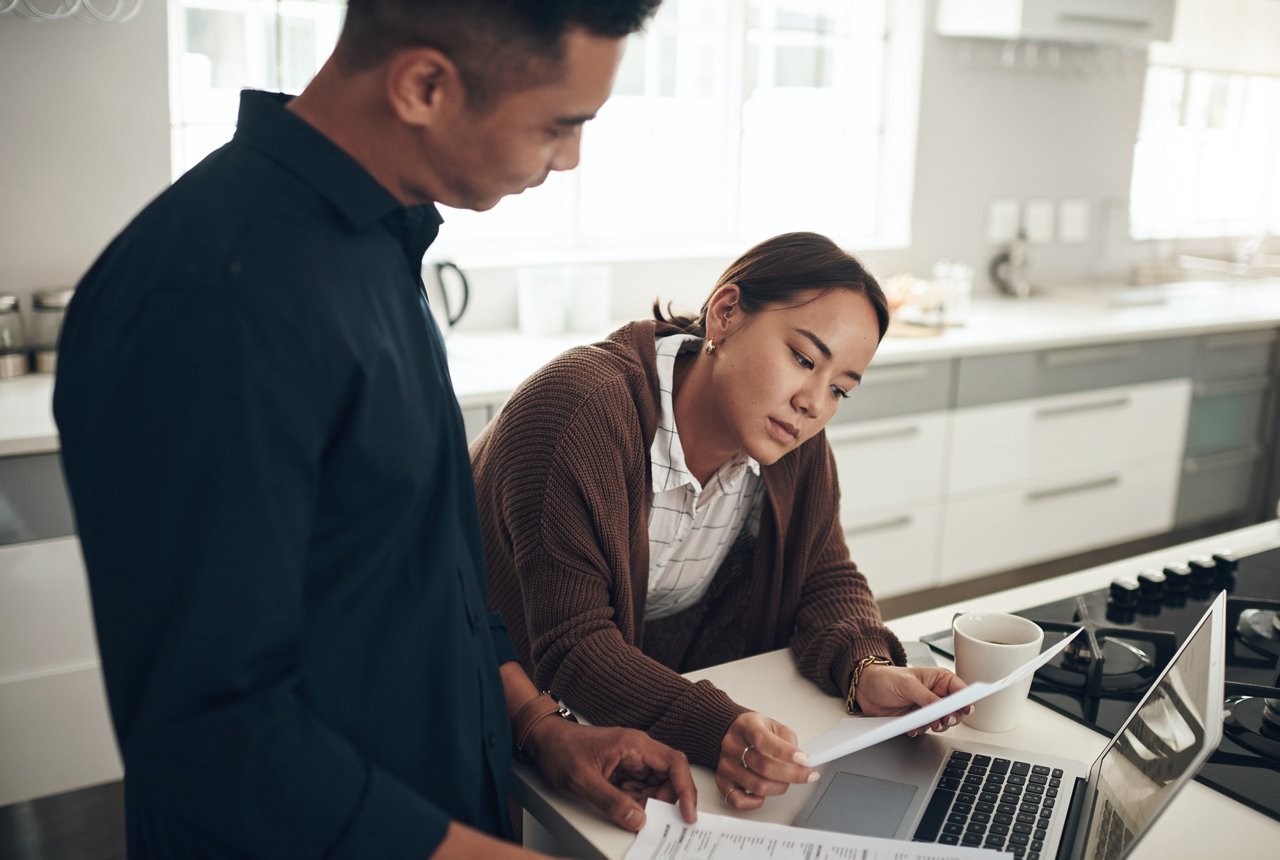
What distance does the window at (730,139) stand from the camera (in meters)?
3.51

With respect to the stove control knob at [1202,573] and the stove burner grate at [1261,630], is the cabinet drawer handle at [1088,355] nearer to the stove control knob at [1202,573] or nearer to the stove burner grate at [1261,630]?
the stove control knob at [1202,573]

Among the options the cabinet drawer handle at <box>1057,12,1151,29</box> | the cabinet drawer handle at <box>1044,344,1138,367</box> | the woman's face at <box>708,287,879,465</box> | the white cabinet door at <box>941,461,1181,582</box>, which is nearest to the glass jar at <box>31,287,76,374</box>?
the woman's face at <box>708,287,879,465</box>

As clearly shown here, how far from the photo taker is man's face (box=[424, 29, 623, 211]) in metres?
0.79

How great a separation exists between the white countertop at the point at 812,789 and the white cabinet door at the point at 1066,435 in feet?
6.29

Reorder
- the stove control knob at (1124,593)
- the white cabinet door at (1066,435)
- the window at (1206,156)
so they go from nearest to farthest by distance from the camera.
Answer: the stove control knob at (1124,593), the white cabinet door at (1066,435), the window at (1206,156)

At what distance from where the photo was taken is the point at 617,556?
1.36 m

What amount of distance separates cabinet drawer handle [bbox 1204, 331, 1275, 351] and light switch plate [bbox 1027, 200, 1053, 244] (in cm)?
76

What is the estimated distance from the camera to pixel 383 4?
30.7 inches

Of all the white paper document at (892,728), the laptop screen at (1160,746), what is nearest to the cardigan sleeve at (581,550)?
the white paper document at (892,728)

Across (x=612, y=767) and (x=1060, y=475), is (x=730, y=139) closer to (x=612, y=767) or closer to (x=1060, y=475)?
(x=1060, y=475)

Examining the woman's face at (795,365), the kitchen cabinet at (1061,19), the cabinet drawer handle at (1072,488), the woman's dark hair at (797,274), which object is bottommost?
the cabinet drawer handle at (1072,488)

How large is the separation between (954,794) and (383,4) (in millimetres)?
842

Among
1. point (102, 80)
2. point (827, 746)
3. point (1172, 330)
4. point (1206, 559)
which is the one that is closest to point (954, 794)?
point (827, 746)

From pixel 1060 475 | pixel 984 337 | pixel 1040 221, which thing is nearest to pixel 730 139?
pixel 984 337
